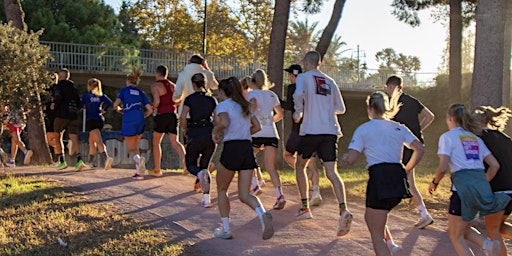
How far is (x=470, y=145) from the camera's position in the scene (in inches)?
256

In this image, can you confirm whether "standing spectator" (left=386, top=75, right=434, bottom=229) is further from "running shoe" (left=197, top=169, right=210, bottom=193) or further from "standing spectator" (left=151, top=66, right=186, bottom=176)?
"standing spectator" (left=151, top=66, right=186, bottom=176)

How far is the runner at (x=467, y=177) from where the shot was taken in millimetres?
6379

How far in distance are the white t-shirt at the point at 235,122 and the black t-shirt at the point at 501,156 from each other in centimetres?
243

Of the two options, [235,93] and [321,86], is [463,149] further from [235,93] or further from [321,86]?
[235,93]

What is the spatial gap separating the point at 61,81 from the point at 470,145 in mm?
8767

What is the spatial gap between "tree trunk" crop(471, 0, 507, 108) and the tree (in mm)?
7244

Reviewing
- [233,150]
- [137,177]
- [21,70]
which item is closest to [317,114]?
[233,150]

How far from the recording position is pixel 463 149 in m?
6.47

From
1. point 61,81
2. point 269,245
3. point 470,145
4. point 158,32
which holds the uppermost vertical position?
point 158,32

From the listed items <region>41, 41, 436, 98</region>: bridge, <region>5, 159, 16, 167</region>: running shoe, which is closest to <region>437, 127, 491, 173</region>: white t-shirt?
<region>5, 159, 16, 167</region>: running shoe

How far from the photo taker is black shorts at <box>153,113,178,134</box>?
11180 mm

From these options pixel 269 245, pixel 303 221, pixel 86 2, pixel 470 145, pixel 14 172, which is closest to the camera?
pixel 470 145

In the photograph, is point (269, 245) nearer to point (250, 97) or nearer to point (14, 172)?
point (250, 97)

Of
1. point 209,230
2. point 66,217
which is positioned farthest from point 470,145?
point 66,217
